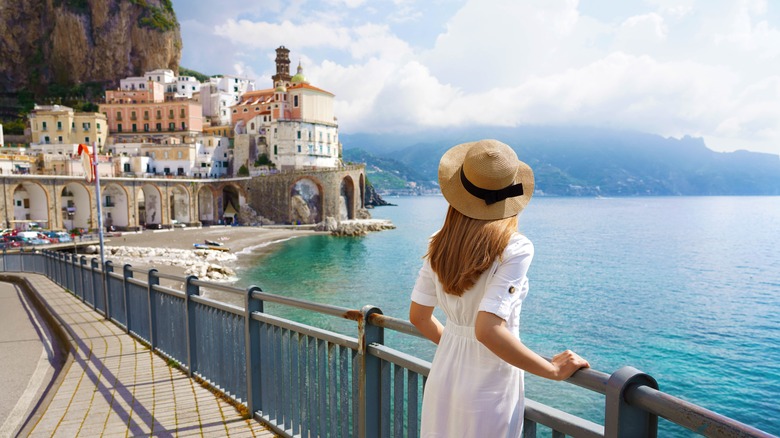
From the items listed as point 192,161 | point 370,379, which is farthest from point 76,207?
point 370,379

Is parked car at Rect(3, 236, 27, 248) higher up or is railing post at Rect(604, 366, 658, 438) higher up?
railing post at Rect(604, 366, 658, 438)

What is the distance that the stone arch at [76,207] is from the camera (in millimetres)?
53188

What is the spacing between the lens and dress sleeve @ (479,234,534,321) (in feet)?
5.95

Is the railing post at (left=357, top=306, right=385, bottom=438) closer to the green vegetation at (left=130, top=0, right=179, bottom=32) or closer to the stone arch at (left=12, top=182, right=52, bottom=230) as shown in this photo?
the stone arch at (left=12, top=182, right=52, bottom=230)

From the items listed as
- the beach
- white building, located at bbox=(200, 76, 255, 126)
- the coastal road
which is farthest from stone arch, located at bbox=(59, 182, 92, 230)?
the coastal road

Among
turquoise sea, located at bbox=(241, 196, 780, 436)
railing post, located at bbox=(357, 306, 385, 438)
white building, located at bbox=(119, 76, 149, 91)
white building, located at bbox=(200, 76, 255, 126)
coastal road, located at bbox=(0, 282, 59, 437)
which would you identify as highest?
white building, located at bbox=(119, 76, 149, 91)

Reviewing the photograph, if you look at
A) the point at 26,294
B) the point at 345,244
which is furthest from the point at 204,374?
the point at 345,244

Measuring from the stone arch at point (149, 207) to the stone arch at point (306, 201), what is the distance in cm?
1658

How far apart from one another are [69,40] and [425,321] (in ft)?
341

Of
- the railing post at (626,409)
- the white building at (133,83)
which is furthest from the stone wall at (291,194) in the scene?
the railing post at (626,409)

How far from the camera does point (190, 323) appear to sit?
5594 millimetres

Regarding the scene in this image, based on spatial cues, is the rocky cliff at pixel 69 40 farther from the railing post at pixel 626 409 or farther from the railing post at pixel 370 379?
the railing post at pixel 626 409

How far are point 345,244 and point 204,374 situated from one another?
47.9 meters

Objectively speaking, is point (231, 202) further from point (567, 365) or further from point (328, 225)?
point (567, 365)
